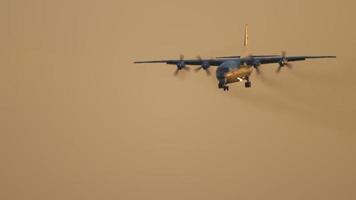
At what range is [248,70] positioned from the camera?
241 feet

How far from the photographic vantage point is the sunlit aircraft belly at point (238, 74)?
6819 cm

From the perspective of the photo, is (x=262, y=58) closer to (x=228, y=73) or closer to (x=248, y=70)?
(x=248, y=70)

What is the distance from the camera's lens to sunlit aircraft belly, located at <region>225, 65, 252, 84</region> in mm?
68188

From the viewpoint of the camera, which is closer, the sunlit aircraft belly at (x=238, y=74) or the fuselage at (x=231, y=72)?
the fuselage at (x=231, y=72)

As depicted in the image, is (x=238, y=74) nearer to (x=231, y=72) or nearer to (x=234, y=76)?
(x=234, y=76)

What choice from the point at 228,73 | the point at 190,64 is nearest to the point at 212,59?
the point at 190,64

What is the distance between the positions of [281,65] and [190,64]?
12.8 m

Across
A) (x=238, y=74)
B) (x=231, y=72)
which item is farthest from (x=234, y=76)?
(x=238, y=74)

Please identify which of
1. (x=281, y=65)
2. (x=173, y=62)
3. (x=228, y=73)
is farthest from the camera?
(x=173, y=62)

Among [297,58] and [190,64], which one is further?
[190,64]

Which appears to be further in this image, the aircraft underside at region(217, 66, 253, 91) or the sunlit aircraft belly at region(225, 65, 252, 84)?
the sunlit aircraft belly at region(225, 65, 252, 84)

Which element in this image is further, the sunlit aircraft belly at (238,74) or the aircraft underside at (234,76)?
the sunlit aircraft belly at (238,74)

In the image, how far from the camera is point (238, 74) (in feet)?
231

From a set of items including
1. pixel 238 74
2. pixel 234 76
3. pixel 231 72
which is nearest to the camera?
pixel 231 72
